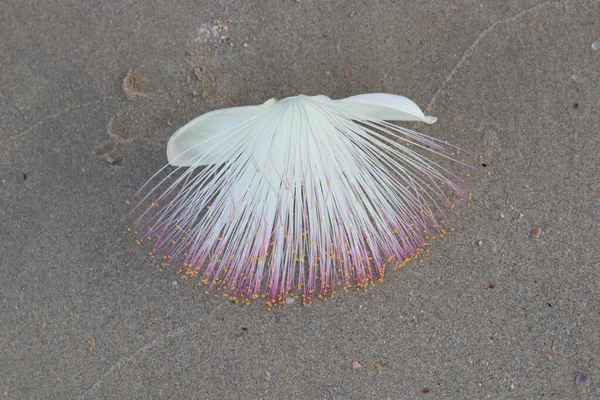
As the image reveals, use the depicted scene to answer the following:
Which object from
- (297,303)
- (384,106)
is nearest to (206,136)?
(384,106)

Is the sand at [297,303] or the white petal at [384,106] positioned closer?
the white petal at [384,106]

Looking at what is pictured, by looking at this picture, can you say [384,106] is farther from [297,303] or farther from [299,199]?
[297,303]

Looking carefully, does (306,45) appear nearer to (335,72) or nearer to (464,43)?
(335,72)

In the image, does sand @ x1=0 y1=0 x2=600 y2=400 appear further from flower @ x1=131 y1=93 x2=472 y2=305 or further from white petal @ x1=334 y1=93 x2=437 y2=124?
white petal @ x1=334 y1=93 x2=437 y2=124

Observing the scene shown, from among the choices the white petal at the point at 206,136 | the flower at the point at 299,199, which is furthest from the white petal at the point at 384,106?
the white petal at the point at 206,136

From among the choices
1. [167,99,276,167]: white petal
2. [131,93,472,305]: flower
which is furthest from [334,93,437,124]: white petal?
[167,99,276,167]: white petal

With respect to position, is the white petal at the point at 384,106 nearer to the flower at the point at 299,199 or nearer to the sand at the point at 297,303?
the flower at the point at 299,199
